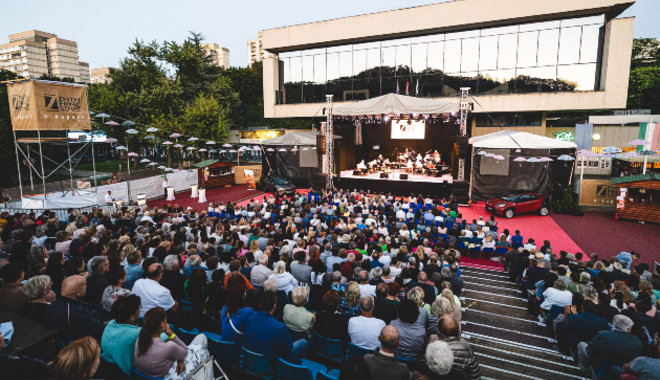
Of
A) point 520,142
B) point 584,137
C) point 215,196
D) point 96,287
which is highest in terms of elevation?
point 584,137

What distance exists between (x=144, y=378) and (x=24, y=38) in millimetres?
156011

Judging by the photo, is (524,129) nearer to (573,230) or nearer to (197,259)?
(573,230)

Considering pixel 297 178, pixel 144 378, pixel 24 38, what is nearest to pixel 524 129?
pixel 297 178

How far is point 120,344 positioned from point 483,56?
81.1 ft

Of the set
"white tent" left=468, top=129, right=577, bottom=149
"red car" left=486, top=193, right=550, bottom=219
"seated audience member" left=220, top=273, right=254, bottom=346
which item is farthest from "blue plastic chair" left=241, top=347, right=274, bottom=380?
"white tent" left=468, top=129, right=577, bottom=149

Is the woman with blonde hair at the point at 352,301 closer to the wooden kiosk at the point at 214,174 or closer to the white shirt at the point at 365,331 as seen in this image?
the white shirt at the point at 365,331

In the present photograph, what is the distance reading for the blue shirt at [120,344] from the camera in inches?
118

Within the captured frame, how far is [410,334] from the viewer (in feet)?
12.3

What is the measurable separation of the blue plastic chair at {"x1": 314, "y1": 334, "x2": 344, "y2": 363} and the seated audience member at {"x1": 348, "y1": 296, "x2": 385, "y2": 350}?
21cm

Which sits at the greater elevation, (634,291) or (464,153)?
(464,153)

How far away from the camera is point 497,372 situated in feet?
15.0

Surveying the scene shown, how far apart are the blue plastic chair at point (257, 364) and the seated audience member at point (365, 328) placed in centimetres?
105

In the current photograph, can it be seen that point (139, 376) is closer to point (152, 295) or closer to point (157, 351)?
point (157, 351)

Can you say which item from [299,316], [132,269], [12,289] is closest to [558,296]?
[299,316]
